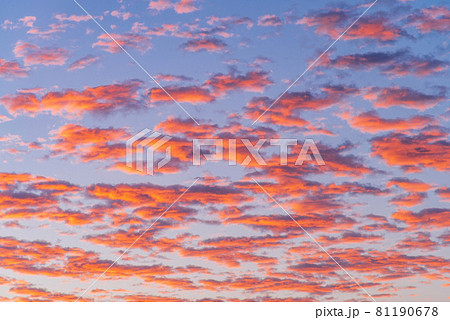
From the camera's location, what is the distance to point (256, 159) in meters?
27.6
